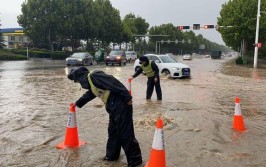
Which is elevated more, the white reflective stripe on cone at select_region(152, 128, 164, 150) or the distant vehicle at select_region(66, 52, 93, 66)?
the distant vehicle at select_region(66, 52, 93, 66)

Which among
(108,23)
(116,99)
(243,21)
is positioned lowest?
(116,99)

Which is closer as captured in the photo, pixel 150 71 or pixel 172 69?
pixel 150 71

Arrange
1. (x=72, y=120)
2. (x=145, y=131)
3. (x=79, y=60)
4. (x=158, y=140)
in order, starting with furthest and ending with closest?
1. (x=79, y=60)
2. (x=145, y=131)
3. (x=72, y=120)
4. (x=158, y=140)

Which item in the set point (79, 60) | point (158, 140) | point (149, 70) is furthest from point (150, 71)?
point (79, 60)

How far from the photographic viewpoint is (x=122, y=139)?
207 inches

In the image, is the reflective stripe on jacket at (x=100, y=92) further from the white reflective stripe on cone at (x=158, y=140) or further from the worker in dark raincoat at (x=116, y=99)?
the white reflective stripe on cone at (x=158, y=140)

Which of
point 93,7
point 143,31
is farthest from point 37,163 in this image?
point 143,31

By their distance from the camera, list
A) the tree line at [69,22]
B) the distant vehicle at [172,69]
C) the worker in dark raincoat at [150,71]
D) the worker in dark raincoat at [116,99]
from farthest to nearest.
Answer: the tree line at [69,22]
the distant vehicle at [172,69]
the worker in dark raincoat at [150,71]
the worker in dark raincoat at [116,99]

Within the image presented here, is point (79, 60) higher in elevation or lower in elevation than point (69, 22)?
lower

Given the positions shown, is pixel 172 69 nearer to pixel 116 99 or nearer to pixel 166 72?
pixel 166 72

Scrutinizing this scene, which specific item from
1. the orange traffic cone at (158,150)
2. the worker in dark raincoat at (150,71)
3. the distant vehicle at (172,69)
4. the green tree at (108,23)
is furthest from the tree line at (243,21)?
the orange traffic cone at (158,150)

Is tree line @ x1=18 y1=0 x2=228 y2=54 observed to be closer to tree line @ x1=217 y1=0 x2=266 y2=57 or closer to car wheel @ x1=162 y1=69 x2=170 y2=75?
tree line @ x1=217 y1=0 x2=266 y2=57

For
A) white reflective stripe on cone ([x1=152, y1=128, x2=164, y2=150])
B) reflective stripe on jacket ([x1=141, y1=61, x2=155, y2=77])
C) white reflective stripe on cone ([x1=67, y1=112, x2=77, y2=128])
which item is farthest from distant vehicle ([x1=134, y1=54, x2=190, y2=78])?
white reflective stripe on cone ([x1=152, y1=128, x2=164, y2=150])

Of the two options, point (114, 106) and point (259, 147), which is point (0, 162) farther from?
point (259, 147)
